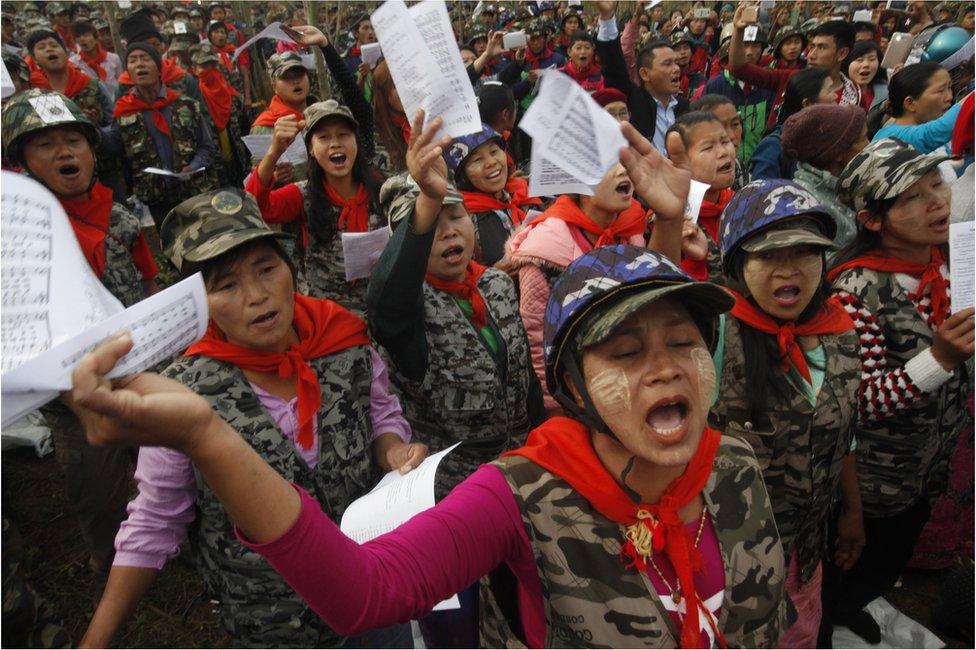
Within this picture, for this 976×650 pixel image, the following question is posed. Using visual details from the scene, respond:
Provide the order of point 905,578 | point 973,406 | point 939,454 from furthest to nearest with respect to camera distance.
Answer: point 905,578
point 973,406
point 939,454

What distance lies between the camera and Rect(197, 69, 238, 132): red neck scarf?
310 inches

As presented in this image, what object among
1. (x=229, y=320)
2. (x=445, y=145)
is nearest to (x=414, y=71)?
(x=445, y=145)

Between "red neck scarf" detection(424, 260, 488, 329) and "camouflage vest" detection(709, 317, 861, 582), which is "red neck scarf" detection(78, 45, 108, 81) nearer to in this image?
"red neck scarf" detection(424, 260, 488, 329)

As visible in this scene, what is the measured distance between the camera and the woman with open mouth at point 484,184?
359 cm

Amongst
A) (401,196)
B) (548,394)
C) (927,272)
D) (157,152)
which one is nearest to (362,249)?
(401,196)

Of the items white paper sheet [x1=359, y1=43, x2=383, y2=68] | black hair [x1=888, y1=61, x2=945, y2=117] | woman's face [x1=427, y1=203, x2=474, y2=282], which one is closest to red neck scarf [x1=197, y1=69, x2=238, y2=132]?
white paper sheet [x1=359, y1=43, x2=383, y2=68]

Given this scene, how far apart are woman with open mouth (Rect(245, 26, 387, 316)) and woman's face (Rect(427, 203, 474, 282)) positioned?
4.61 feet

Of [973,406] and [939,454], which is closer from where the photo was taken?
[939,454]

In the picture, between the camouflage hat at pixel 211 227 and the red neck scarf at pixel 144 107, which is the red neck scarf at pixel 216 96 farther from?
the camouflage hat at pixel 211 227

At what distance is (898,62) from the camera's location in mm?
6441

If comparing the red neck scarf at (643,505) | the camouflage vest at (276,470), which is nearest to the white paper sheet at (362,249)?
the camouflage vest at (276,470)

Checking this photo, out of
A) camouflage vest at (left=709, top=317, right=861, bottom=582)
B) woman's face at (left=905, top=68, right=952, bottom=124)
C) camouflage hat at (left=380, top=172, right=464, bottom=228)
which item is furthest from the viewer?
woman's face at (left=905, top=68, right=952, bottom=124)

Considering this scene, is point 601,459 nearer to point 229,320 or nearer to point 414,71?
point 229,320

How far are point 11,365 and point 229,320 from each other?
1.02 meters
